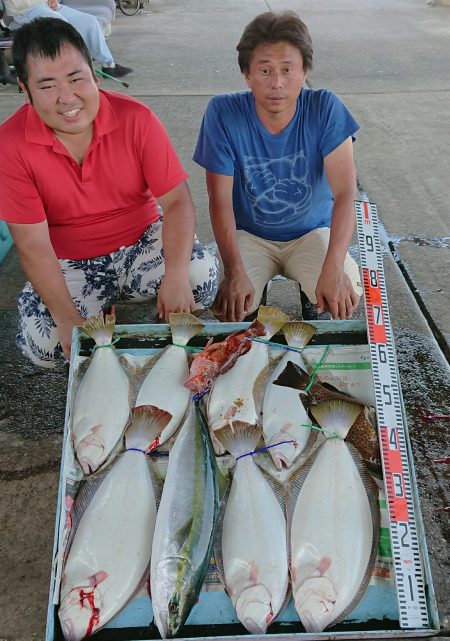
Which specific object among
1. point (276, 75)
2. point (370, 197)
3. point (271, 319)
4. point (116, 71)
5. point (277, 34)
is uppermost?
point (277, 34)

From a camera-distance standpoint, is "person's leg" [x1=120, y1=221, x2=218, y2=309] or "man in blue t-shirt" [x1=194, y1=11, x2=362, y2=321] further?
"person's leg" [x1=120, y1=221, x2=218, y2=309]

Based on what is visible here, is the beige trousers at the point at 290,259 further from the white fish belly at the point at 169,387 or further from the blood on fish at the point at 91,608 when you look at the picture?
the blood on fish at the point at 91,608

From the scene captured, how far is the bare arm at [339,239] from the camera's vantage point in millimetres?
2336

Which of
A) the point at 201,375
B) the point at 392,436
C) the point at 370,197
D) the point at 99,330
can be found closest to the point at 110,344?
the point at 99,330

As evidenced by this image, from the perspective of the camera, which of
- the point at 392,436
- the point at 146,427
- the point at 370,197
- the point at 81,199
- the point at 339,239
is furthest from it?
the point at 370,197

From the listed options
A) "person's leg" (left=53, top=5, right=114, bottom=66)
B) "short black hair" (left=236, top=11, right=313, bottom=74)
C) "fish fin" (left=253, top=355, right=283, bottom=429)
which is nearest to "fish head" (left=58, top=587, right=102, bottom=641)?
"fish fin" (left=253, top=355, right=283, bottom=429)

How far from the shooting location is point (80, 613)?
1327 mm

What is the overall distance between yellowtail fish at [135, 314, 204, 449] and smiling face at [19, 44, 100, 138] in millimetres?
765

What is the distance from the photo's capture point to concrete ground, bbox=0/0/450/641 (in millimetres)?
1928

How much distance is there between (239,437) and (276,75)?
4.39 ft

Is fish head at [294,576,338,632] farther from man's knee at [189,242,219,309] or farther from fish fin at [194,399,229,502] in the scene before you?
man's knee at [189,242,219,309]

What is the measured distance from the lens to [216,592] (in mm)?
1432

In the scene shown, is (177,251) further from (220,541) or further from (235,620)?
(235,620)

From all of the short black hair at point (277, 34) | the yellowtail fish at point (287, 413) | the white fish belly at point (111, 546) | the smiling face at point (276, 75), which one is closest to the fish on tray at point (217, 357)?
the yellowtail fish at point (287, 413)
